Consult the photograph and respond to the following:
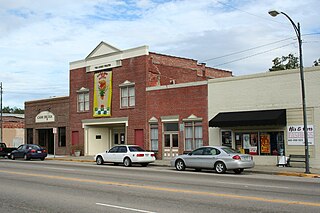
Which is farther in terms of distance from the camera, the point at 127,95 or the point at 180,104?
the point at 127,95

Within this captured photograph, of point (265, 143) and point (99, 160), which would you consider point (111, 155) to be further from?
point (265, 143)

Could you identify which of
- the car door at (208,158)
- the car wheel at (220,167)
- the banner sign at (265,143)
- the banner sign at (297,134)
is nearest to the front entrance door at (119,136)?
the banner sign at (265,143)

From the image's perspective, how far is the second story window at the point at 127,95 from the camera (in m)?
34.7

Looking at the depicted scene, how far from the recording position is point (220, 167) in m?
21.6

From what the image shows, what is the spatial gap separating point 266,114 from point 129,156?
8.78 m

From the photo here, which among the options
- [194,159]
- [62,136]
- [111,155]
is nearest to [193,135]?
[111,155]

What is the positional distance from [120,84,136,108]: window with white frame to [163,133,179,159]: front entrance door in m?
4.51

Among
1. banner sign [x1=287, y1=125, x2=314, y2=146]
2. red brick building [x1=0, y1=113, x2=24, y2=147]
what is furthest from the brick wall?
red brick building [x1=0, y1=113, x2=24, y2=147]

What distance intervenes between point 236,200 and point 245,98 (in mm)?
16390

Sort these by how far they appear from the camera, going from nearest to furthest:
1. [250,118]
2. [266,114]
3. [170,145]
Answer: [266,114]
[250,118]
[170,145]

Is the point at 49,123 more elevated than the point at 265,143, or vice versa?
the point at 49,123

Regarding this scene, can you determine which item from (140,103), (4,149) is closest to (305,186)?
(140,103)

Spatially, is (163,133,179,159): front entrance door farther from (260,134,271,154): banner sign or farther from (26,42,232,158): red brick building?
(260,134,271,154): banner sign

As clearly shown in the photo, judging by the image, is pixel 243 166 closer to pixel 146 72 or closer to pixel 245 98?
pixel 245 98
